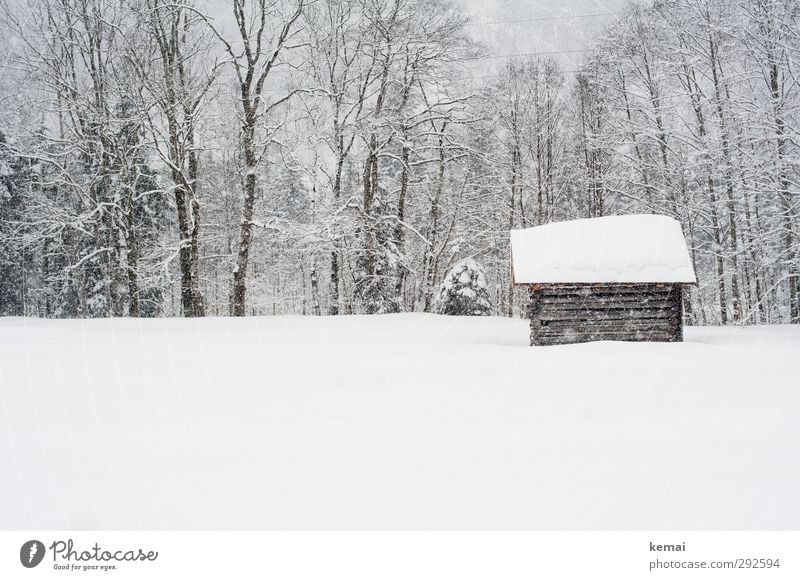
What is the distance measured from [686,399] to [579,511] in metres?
3.08

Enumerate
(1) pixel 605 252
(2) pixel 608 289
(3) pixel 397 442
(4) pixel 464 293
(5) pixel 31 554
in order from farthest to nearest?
(4) pixel 464 293 → (1) pixel 605 252 → (2) pixel 608 289 → (3) pixel 397 442 → (5) pixel 31 554

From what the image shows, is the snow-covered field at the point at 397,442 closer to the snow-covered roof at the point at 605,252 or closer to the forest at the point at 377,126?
the snow-covered roof at the point at 605,252

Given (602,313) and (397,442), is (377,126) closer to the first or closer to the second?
(602,313)

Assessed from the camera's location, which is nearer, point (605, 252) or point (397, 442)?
point (397, 442)

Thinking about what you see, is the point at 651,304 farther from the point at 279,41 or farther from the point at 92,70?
the point at 92,70

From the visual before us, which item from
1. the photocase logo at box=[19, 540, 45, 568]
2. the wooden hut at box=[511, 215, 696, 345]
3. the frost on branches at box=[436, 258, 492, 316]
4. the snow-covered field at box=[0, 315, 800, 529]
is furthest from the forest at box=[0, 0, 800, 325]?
the photocase logo at box=[19, 540, 45, 568]

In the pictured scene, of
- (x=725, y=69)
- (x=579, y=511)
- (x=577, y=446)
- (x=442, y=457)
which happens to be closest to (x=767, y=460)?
(x=577, y=446)

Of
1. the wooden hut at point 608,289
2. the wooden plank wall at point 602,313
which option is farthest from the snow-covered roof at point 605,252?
the wooden plank wall at point 602,313

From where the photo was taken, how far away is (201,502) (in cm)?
306

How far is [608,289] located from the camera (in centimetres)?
1201

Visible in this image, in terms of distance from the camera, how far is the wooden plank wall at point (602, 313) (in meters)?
12.0

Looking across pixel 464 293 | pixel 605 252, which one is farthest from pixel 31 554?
pixel 464 293

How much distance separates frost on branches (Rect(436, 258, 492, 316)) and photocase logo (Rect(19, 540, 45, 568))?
1626cm

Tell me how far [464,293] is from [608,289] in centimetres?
698
